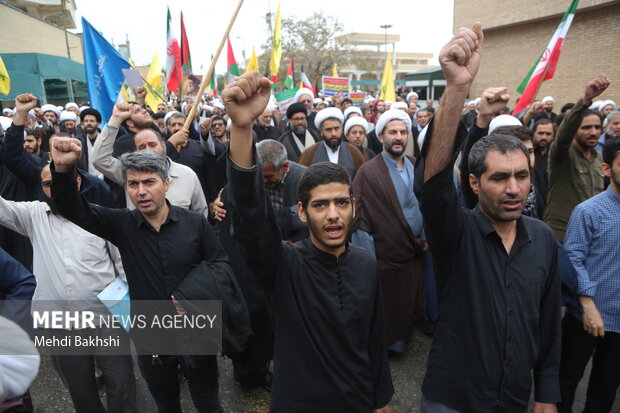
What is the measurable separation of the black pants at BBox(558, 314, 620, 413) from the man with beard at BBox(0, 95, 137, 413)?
2.81 m

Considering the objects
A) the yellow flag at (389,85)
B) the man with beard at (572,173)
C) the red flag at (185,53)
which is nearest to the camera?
the man with beard at (572,173)

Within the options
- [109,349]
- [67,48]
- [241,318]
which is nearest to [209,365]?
[241,318]

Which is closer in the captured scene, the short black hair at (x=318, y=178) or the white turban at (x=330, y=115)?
the short black hair at (x=318, y=178)

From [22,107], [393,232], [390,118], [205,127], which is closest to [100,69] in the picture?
[205,127]

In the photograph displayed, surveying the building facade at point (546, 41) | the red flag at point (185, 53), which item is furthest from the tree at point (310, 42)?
the red flag at point (185, 53)

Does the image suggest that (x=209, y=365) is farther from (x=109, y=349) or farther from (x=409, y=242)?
(x=409, y=242)

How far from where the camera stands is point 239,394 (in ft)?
11.2

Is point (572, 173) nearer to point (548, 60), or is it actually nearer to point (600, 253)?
point (600, 253)

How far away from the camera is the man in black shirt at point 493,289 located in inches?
68.2

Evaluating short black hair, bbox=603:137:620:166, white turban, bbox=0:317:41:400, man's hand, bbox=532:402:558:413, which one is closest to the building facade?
short black hair, bbox=603:137:620:166

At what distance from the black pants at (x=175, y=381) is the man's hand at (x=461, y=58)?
80.2 inches

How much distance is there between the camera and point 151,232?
250cm

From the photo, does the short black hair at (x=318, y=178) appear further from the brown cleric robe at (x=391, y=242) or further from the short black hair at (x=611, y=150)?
the brown cleric robe at (x=391, y=242)

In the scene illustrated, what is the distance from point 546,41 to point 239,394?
61.3 feet
